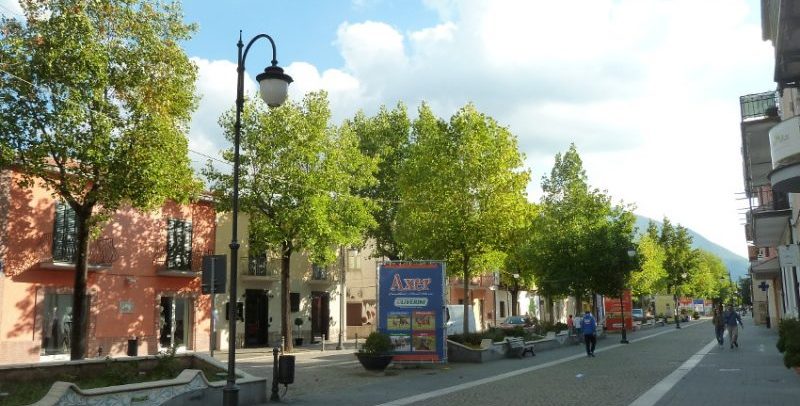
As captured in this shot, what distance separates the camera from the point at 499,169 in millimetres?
26266

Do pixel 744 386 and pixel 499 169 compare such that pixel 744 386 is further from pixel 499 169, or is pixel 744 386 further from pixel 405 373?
pixel 499 169

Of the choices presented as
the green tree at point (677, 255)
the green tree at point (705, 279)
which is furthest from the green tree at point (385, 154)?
the green tree at point (705, 279)

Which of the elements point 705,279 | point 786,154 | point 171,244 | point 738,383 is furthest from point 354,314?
point 705,279

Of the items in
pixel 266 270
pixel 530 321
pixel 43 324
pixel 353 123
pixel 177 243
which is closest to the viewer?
pixel 43 324

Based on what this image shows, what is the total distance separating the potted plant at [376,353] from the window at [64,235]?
1186 cm

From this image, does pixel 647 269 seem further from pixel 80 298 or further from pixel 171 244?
pixel 80 298

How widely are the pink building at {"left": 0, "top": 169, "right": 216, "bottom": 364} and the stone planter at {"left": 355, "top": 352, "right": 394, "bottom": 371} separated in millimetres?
5243

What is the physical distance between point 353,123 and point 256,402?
2904 centimetres

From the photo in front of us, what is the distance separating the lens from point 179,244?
2866cm

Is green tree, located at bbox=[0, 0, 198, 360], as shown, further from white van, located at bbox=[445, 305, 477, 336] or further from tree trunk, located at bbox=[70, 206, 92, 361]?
white van, located at bbox=[445, 305, 477, 336]

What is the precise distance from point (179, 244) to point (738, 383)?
22.3 metres

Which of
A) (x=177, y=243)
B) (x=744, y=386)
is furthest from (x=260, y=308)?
(x=744, y=386)

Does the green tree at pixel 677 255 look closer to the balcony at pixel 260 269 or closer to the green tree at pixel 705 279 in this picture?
the green tree at pixel 705 279

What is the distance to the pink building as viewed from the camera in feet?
72.3
